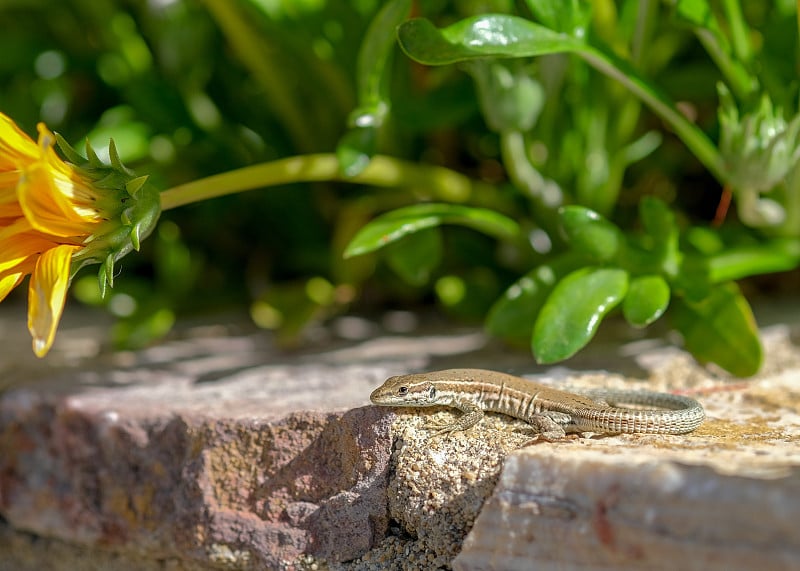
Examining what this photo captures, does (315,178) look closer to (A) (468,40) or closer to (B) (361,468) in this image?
(A) (468,40)

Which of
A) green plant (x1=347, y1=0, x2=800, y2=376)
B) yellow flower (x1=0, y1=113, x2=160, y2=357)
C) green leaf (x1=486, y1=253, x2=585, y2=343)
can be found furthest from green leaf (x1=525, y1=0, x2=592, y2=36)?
yellow flower (x1=0, y1=113, x2=160, y2=357)

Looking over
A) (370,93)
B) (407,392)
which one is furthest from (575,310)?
(370,93)

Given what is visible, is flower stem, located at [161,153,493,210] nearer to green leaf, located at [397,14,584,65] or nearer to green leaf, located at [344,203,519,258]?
green leaf, located at [344,203,519,258]

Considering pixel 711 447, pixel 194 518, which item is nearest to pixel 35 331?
pixel 194 518

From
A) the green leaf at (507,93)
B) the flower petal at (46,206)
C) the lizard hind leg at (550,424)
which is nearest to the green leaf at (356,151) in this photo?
the green leaf at (507,93)

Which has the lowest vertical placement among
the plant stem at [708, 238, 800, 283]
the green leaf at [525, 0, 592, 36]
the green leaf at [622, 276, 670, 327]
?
the green leaf at [622, 276, 670, 327]

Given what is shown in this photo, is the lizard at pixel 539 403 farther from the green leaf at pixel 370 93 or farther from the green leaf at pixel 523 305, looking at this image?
the green leaf at pixel 370 93
